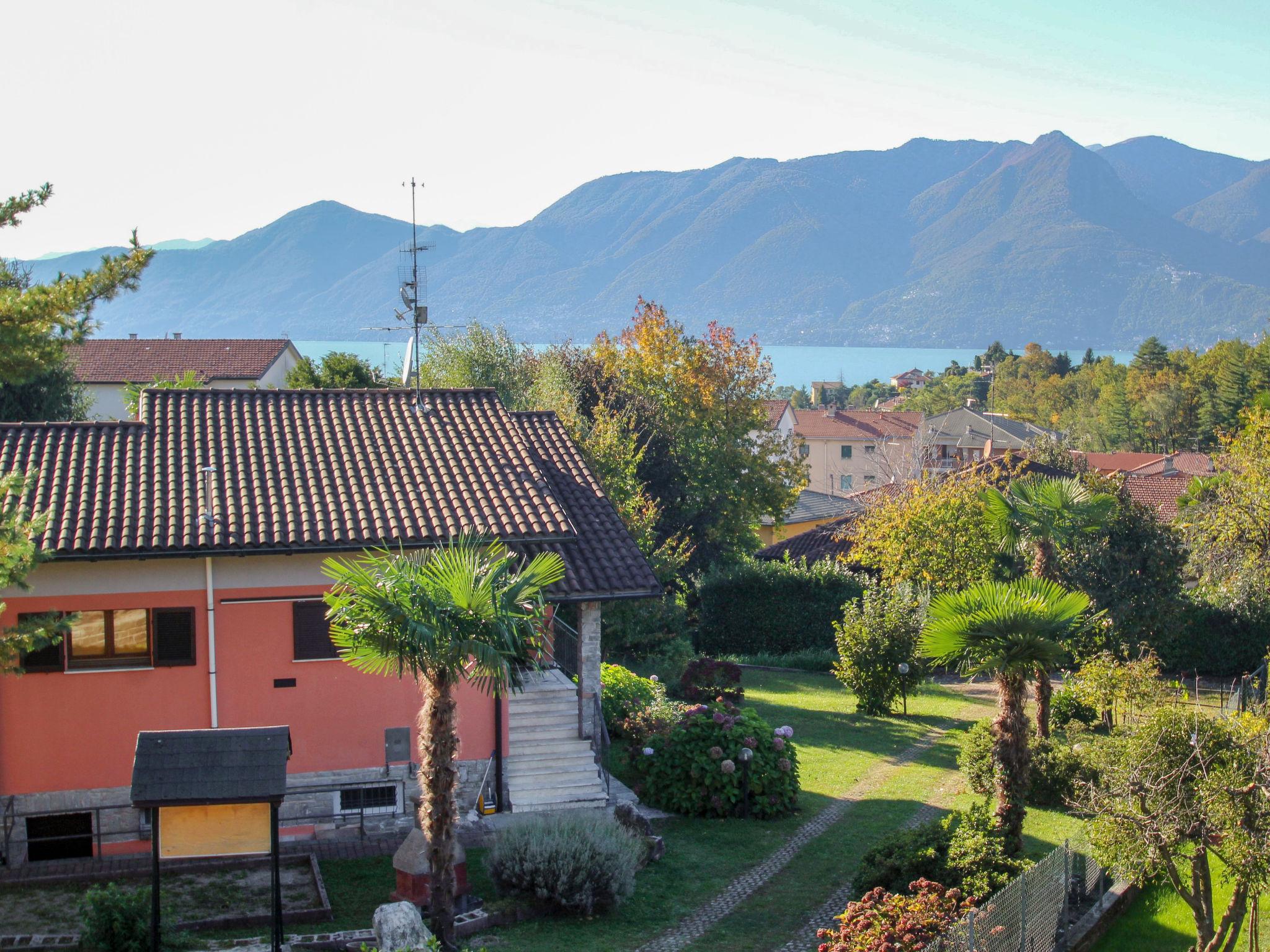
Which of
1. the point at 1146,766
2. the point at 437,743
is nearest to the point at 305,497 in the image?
the point at 437,743

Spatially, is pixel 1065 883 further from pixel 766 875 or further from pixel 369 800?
pixel 369 800

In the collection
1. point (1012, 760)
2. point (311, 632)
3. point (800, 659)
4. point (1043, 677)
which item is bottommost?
point (800, 659)

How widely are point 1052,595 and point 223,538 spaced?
411 inches

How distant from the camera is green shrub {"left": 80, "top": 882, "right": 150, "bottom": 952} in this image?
35.9ft

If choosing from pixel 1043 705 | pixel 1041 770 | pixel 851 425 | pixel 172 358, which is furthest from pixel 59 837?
pixel 851 425

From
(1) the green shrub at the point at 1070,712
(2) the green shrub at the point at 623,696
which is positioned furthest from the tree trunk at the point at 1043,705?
(2) the green shrub at the point at 623,696

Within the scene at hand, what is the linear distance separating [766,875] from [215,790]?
704 centimetres

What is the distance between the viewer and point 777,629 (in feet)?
118

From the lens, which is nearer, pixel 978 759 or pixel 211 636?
pixel 211 636

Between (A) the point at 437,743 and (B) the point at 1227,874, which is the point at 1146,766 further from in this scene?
(A) the point at 437,743

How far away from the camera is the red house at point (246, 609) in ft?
47.8

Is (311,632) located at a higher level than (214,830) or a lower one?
higher

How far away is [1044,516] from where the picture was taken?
20.5m

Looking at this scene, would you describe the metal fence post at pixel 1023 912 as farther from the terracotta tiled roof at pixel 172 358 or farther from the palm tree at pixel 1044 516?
the terracotta tiled roof at pixel 172 358
